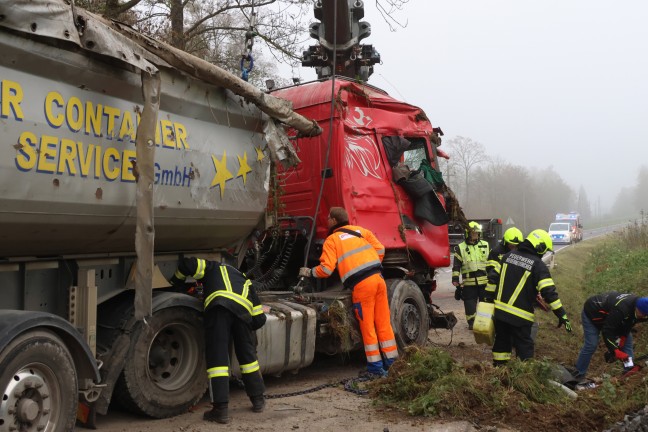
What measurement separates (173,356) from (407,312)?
10.4 feet

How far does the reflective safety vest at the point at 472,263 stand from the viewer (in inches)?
360

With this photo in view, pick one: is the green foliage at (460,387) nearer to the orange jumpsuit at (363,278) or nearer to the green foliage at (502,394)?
the green foliage at (502,394)

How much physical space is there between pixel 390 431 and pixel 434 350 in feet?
3.91

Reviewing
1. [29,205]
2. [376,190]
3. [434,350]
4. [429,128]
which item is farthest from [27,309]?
[429,128]

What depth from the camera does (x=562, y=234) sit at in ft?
137

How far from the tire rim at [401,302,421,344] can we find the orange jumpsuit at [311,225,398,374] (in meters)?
0.82

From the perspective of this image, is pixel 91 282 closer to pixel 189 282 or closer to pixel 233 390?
pixel 189 282

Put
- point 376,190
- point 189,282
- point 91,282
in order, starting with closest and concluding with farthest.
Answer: point 91,282
point 189,282
point 376,190

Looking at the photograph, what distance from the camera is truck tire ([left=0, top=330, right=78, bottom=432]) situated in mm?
3207

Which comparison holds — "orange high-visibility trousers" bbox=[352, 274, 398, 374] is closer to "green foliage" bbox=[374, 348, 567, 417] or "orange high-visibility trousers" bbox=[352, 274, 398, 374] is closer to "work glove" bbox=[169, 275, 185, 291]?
"green foliage" bbox=[374, 348, 567, 417]

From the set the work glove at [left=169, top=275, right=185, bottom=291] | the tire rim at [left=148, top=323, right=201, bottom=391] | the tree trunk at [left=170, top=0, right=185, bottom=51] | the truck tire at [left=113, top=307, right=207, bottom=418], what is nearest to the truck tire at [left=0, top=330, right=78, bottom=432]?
the truck tire at [left=113, top=307, right=207, bottom=418]

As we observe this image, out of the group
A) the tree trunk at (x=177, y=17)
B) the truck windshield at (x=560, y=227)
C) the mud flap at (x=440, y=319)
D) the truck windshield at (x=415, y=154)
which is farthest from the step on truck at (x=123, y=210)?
the truck windshield at (x=560, y=227)

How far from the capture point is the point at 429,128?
8133mm

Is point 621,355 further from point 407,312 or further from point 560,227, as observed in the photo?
point 560,227
